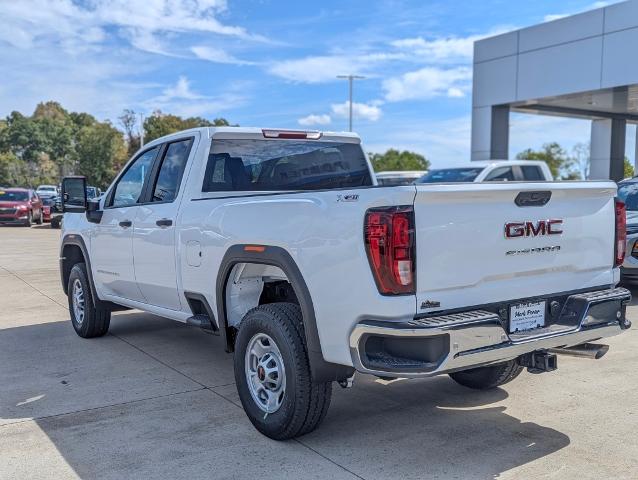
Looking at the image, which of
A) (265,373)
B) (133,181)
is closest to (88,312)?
(133,181)

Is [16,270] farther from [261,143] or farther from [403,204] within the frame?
[403,204]

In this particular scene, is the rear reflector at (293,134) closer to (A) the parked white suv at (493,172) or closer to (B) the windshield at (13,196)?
(A) the parked white suv at (493,172)

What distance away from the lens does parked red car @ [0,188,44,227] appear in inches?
1066

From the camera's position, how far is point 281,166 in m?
5.67

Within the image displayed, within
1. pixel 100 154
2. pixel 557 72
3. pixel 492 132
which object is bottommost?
pixel 492 132

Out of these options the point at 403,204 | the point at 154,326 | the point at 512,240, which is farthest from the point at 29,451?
the point at 154,326

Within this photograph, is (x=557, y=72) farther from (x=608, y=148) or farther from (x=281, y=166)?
(x=281, y=166)

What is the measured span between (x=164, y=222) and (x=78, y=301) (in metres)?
2.49

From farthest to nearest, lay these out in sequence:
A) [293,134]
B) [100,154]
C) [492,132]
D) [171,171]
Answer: [100,154] < [492,132] < [293,134] < [171,171]

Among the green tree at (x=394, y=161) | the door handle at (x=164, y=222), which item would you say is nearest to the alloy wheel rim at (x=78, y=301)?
the door handle at (x=164, y=222)

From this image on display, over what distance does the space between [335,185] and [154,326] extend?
10.5ft

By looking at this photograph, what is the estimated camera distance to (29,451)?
4098mm

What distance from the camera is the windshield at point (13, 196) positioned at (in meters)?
27.9

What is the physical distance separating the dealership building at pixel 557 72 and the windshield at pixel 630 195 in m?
8.82
